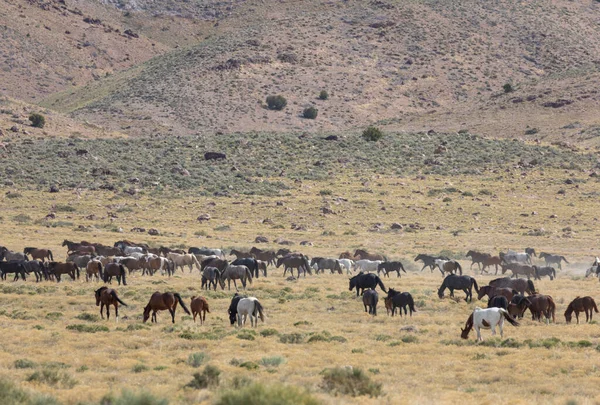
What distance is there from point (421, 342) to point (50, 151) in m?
68.2

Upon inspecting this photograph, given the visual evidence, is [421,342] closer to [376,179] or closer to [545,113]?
[376,179]

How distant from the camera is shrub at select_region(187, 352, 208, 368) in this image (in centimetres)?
1869

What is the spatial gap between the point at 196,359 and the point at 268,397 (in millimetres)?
7276

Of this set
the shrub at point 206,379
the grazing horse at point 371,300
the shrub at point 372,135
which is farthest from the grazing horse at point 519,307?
the shrub at point 372,135

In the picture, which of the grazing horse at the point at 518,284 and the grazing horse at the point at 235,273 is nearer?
the grazing horse at the point at 518,284

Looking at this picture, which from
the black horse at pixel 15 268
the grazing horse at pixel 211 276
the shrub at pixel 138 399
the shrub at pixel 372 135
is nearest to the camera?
the shrub at pixel 138 399

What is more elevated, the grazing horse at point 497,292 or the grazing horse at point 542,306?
the grazing horse at point 497,292

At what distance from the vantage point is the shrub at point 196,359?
1869cm

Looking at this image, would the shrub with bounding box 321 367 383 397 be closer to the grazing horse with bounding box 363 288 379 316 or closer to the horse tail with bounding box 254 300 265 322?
the horse tail with bounding box 254 300 265 322

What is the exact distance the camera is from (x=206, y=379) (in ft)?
51.7

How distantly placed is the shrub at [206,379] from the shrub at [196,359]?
8.89ft

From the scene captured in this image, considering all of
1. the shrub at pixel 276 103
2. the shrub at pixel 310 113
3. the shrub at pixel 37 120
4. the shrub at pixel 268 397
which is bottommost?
the shrub at pixel 268 397

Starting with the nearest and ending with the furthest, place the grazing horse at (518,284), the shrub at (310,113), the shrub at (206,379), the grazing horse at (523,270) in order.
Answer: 1. the shrub at (206,379)
2. the grazing horse at (518,284)
3. the grazing horse at (523,270)
4. the shrub at (310,113)

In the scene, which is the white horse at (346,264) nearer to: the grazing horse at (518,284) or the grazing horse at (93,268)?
the grazing horse at (518,284)
